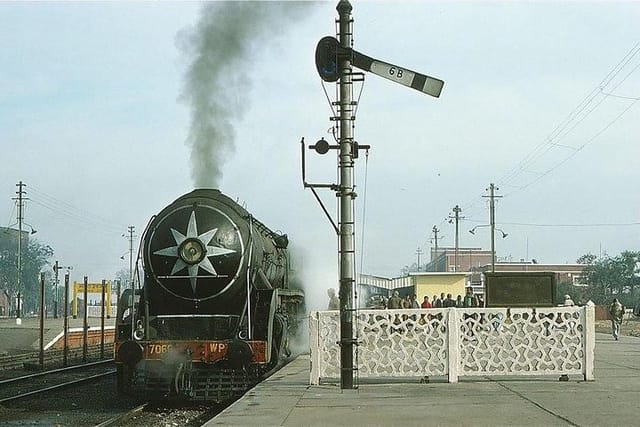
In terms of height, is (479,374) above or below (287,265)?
below

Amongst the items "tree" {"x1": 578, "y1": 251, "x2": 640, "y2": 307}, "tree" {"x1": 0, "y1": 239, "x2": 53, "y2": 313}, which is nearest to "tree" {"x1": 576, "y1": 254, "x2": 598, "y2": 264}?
"tree" {"x1": 578, "y1": 251, "x2": 640, "y2": 307}

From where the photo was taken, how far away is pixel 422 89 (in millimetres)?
12734

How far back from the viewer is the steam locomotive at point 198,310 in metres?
13.6

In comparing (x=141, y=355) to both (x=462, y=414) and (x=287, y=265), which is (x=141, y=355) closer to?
(x=462, y=414)

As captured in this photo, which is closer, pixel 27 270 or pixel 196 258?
pixel 196 258

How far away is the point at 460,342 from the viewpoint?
44.5 ft

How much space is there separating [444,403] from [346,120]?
431cm

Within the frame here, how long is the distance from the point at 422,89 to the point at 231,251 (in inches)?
158

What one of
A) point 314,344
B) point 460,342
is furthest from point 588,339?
point 314,344

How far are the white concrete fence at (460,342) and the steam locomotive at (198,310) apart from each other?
3.82ft

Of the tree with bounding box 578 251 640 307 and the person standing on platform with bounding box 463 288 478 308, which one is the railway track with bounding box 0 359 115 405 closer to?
the person standing on platform with bounding box 463 288 478 308

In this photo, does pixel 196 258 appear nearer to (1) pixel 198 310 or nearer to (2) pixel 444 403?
(1) pixel 198 310

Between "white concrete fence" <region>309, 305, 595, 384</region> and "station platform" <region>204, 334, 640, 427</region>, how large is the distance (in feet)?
0.82

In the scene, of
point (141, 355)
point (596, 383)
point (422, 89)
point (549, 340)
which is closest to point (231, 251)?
point (141, 355)
